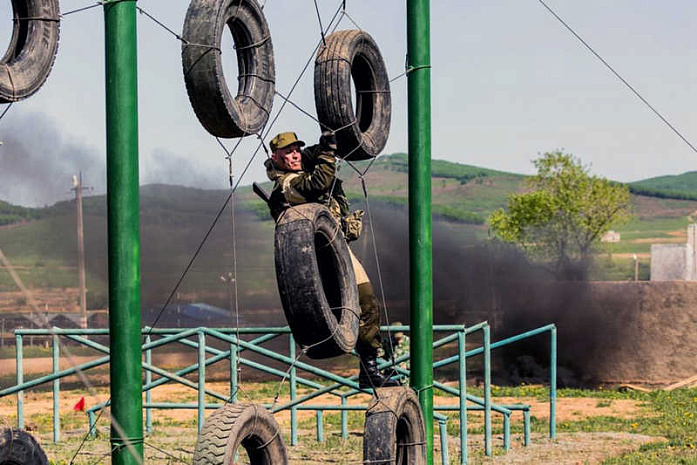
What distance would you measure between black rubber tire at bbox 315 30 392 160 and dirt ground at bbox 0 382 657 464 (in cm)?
273

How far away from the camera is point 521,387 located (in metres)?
19.6

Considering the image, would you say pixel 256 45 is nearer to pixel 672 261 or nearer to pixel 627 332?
pixel 627 332

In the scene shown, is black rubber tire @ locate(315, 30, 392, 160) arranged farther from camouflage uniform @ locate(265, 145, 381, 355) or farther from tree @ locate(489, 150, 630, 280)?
tree @ locate(489, 150, 630, 280)

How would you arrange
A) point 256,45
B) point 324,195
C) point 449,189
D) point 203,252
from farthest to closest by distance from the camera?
point 449,189 < point 203,252 < point 324,195 < point 256,45

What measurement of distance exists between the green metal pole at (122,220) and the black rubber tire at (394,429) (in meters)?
2.09

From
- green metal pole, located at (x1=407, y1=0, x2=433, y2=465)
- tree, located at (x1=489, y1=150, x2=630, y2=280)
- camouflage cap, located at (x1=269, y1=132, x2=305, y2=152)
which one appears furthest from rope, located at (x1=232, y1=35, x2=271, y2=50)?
tree, located at (x1=489, y1=150, x2=630, y2=280)

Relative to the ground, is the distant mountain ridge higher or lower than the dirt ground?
higher

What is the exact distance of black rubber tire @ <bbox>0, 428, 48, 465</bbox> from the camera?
5633 millimetres

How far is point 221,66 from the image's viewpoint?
6.06 m

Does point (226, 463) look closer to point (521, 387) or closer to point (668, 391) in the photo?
point (668, 391)

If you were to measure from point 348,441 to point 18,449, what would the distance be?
6.88 m

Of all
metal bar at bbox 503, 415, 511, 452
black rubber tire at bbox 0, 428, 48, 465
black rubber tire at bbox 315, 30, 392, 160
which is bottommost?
metal bar at bbox 503, 415, 511, 452

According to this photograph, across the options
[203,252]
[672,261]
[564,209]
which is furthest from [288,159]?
[564,209]

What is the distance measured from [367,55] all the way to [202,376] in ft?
12.0
